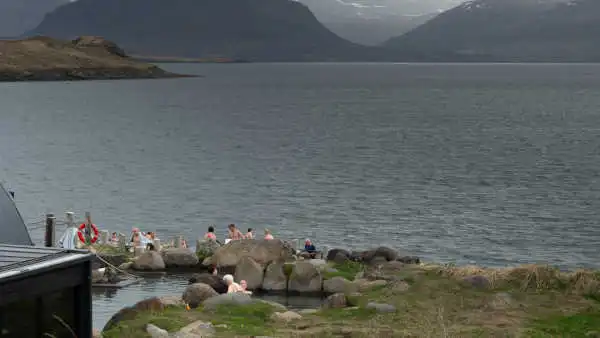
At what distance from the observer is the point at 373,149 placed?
102625 mm

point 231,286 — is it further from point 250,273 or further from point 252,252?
point 252,252

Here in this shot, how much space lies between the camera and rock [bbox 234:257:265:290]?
1280 inches

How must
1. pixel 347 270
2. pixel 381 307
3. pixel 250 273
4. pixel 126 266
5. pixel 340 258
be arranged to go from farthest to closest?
pixel 340 258 → pixel 126 266 → pixel 347 270 → pixel 250 273 → pixel 381 307

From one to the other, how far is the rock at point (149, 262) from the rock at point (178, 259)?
1.48 feet

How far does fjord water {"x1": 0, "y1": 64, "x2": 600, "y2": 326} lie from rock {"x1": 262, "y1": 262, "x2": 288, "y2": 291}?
328 cm

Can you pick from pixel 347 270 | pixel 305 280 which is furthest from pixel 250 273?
pixel 347 270

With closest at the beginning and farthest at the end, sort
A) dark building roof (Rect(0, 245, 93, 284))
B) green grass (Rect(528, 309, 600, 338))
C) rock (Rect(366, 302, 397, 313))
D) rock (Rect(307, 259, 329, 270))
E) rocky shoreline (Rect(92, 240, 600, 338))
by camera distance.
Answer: dark building roof (Rect(0, 245, 93, 284)) < green grass (Rect(528, 309, 600, 338)) < rocky shoreline (Rect(92, 240, 600, 338)) < rock (Rect(366, 302, 397, 313)) < rock (Rect(307, 259, 329, 270))

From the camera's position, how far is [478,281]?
29078mm

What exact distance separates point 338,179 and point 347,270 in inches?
1657

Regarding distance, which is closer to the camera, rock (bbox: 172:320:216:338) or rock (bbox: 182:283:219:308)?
rock (bbox: 172:320:216:338)

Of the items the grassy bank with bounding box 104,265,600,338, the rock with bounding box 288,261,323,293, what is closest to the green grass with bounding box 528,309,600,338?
the grassy bank with bounding box 104,265,600,338

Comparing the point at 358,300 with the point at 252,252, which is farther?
the point at 252,252

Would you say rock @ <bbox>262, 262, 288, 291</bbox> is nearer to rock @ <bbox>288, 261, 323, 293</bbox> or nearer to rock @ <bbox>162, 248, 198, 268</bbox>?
rock @ <bbox>288, 261, 323, 293</bbox>

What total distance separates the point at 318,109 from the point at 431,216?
120m
